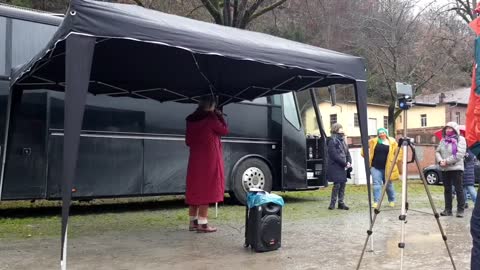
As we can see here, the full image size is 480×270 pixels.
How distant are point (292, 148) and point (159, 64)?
16.6ft

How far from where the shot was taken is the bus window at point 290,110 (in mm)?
12070

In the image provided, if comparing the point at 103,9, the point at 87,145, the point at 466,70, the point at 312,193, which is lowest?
the point at 312,193

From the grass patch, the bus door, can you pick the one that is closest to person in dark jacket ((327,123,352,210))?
the grass patch

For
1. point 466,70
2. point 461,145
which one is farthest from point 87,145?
point 466,70

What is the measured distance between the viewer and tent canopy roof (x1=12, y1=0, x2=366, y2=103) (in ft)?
16.0

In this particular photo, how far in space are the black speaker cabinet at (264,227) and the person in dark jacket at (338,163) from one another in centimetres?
469

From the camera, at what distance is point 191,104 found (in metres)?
10.6

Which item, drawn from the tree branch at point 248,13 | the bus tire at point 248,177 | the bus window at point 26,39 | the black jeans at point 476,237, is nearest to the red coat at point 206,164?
the bus window at point 26,39

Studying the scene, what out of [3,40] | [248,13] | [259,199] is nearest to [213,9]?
[248,13]

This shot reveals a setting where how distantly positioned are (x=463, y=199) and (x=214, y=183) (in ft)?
17.2

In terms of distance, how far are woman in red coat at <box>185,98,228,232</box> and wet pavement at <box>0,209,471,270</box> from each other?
1.92ft

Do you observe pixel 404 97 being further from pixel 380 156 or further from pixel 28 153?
pixel 28 153

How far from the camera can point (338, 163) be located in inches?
436

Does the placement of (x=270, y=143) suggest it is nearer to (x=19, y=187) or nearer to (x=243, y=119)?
(x=243, y=119)
